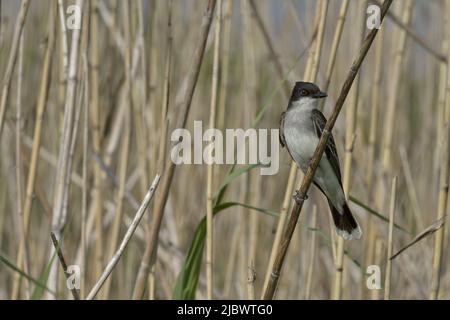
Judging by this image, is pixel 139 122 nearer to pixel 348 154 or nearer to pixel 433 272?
pixel 348 154

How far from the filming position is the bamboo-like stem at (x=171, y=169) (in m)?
1.69

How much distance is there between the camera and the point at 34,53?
3.53 m

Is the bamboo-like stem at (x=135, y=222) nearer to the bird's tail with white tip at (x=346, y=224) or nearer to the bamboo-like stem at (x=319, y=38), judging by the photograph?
the bamboo-like stem at (x=319, y=38)

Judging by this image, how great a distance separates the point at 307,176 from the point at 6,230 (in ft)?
9.54

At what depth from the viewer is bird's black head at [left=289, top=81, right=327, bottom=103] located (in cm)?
175

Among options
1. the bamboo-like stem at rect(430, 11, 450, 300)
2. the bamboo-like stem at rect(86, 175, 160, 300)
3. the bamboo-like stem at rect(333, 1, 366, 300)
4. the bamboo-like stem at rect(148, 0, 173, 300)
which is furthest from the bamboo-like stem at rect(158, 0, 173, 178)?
the bamboo-like stem at rect(430, 11, 450, 300)

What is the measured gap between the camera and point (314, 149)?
6.59ft

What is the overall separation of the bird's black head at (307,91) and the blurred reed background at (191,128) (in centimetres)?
3

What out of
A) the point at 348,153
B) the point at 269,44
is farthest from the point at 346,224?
the point at 269,44
